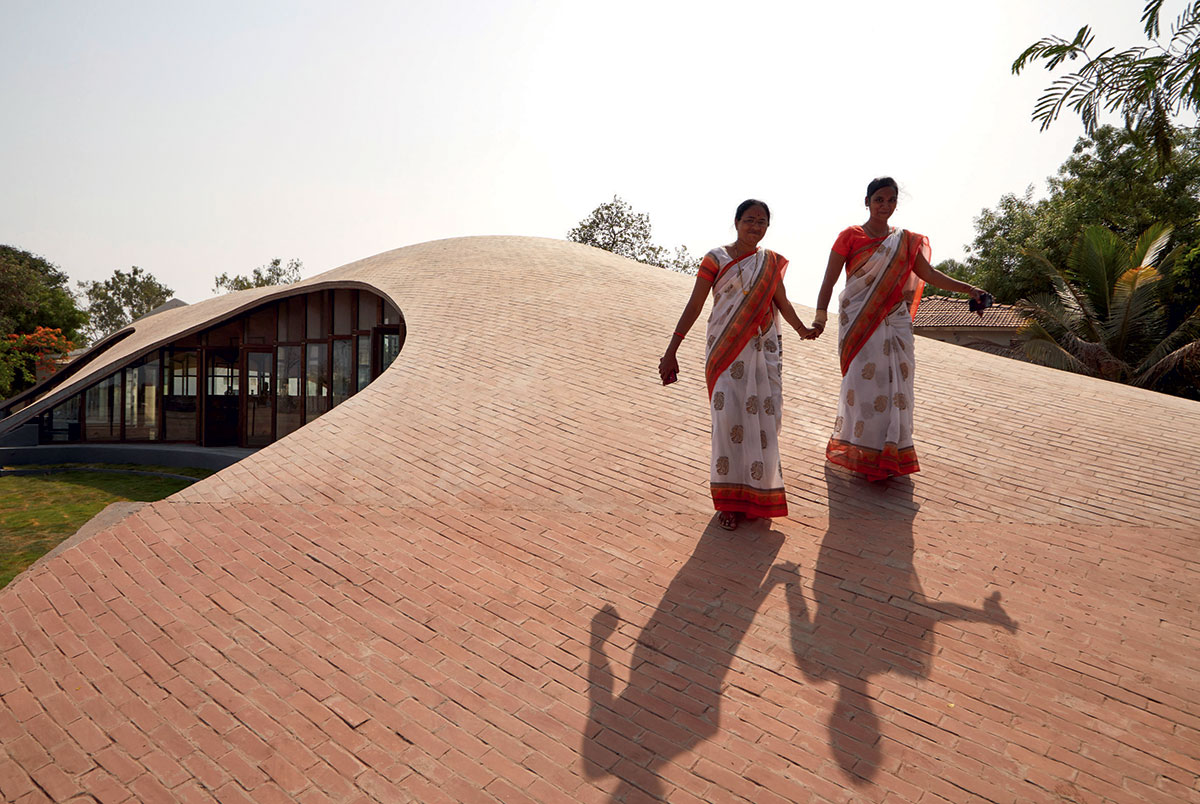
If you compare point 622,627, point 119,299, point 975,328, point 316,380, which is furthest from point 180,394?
point 119,299

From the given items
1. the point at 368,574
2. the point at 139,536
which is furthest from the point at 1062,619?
the point at 139,536

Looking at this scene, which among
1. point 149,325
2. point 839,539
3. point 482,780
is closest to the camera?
point 482,780

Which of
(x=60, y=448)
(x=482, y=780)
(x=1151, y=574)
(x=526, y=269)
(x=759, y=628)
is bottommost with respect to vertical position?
(x=60, y=448)

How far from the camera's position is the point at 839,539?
4148 mm

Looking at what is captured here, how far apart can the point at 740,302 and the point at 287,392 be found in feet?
41.4

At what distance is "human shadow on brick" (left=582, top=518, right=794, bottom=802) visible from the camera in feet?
8.54

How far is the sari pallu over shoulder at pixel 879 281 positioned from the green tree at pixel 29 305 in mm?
33703

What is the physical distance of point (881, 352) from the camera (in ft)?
15.6

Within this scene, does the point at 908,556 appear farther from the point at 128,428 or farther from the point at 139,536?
the point at 128,428

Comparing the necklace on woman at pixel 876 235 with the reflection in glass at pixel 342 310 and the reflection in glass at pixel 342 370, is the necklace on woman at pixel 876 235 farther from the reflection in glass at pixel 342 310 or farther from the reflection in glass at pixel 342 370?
the reflection in glass at pixel 342 310

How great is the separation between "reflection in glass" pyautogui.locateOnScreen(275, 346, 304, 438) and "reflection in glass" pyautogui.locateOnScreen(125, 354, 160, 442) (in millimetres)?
3146

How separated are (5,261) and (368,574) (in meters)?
37.8

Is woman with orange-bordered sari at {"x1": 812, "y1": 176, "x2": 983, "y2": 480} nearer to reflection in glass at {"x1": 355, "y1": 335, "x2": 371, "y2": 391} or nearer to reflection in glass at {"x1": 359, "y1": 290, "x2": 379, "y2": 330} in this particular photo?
reflection in glass at {"x1": 359, "y1": 290, "x2": 379, "y2": 330}

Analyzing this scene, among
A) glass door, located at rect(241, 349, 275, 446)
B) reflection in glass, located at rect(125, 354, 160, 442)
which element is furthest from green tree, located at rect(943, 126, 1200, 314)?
reflection in glass, located at rect(125, 354, 160, 442)
